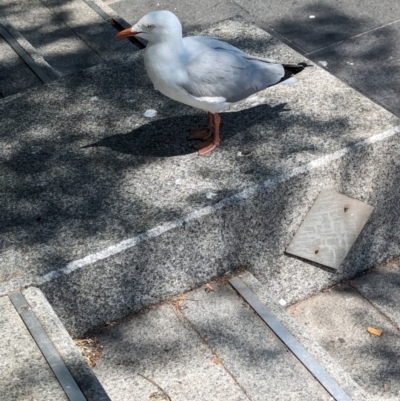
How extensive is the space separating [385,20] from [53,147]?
3.37 m

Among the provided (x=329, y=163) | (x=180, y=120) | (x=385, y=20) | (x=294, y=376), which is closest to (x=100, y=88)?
(x=180, y=120)

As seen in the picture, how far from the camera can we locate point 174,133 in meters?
4.30

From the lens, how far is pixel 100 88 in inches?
185

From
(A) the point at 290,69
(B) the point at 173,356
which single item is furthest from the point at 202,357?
(A) the point at 290,69

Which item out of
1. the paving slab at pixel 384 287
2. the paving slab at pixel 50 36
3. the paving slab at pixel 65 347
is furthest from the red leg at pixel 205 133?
the paving slab at pixel 50 36

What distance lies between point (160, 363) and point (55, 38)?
11.8 ft

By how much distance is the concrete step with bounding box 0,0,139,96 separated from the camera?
5.42 meters

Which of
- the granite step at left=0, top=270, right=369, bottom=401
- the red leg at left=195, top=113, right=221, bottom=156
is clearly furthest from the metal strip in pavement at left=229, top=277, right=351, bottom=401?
the red leg at left=195, top=113, right=221, bottom=156

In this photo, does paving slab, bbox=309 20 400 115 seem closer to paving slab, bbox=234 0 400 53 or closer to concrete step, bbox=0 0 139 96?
paving slab, bbox=234 0 400 53

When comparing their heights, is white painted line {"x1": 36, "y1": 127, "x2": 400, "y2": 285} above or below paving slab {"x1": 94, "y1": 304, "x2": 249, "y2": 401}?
above

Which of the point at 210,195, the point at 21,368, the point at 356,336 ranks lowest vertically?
the point at 356,336

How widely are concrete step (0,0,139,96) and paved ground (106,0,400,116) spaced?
513mm

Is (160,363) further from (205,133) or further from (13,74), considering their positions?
(13,74)

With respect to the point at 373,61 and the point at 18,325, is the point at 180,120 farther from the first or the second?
the point at 373,61
